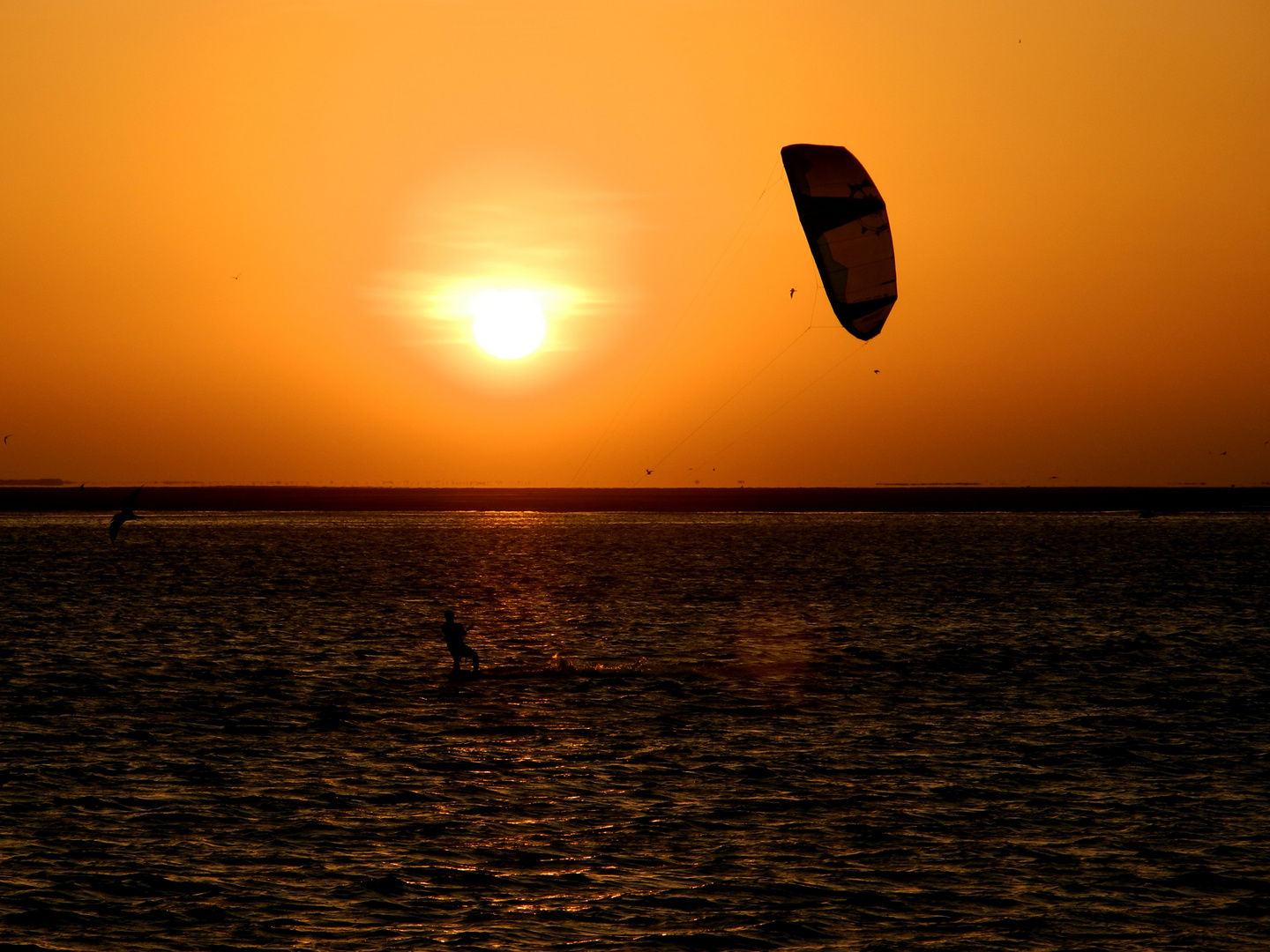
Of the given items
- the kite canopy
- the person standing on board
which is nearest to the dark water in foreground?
the person standing on board

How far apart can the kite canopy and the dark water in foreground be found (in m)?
10.3

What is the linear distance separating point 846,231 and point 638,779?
2406 cm

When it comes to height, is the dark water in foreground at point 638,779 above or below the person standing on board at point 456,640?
below

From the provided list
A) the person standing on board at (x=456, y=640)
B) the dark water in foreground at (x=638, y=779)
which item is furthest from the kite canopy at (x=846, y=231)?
the person standing on board at (x=456, y=640)

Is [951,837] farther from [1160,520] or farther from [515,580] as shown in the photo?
[1160,520]

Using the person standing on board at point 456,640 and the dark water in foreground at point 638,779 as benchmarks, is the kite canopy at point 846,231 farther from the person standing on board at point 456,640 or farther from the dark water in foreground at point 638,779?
the person standing on board at point 456,640

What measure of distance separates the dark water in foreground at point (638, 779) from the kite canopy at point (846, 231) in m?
10.3

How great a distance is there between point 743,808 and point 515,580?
170ft

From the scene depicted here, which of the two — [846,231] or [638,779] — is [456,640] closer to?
[638,779]

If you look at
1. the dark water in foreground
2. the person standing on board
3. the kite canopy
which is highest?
the kite canopy

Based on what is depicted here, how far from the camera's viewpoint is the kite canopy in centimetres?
3988

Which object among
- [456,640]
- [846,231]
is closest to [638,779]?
[456,640]

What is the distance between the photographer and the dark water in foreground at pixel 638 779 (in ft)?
47.4

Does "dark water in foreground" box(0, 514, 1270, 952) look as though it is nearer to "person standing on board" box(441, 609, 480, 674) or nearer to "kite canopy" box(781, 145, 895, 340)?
"person standing on board" box(441, 609, 480, 674)
